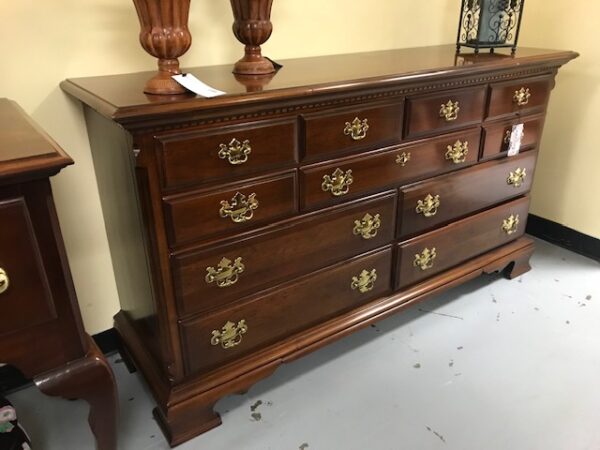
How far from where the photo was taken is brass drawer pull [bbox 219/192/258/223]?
1.17 m

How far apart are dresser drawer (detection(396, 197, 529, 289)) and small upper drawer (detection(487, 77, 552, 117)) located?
0.36m

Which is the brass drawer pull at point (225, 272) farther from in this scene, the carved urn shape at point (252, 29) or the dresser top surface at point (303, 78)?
the carved urn shape at point (252, 29)

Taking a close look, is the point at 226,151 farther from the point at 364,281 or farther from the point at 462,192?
the point at 462,192

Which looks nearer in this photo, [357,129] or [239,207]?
[239,207]

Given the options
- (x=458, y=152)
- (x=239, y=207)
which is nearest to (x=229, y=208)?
(x=239, y=207)

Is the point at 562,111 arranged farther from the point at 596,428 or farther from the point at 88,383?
the point at 88,383

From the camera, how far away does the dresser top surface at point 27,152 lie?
2.44 feet

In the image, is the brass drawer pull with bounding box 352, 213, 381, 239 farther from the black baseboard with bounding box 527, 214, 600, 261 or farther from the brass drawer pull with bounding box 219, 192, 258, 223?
the black baseboard with bounding box 527, 214, 600, 261

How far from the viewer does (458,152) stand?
160 cm

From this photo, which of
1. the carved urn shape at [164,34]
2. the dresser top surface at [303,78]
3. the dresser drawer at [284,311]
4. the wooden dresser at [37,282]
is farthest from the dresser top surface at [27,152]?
the dresser drawer at [284,311]

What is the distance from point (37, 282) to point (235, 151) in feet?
1.62

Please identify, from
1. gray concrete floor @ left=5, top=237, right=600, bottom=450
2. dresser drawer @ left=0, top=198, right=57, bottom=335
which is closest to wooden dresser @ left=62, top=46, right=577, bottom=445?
gray concrete floor @ left=5, top=237, right=600, bottom=450

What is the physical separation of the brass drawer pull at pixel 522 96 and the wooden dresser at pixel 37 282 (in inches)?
56.7

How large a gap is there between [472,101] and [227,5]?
80 centimetres
